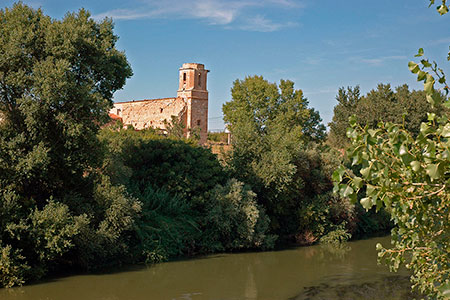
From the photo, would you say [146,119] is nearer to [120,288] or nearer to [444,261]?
[120,288]

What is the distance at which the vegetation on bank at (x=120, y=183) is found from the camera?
50.5 feet

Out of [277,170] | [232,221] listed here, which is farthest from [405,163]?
[277,170]

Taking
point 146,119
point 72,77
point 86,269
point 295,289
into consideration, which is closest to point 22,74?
point 72,77

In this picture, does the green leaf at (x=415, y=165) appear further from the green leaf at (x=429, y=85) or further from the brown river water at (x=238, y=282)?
the brown river water at (x=238, y=282)

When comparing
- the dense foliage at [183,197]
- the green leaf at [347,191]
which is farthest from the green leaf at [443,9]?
the dense foliage at [183,197]

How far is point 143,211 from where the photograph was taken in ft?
68.0

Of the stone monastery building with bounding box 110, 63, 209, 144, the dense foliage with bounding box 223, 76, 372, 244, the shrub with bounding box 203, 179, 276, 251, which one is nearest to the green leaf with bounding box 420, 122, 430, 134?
the shrub with bounding box 203, 179, 276, 251

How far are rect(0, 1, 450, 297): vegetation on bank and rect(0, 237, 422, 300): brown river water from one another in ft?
3.22

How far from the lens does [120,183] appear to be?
2045cm

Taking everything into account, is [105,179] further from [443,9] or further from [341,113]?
[341,113]

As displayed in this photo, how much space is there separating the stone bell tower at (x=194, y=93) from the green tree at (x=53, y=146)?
26615mm

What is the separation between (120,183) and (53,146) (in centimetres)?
407

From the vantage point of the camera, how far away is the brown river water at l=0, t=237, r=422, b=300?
15.6 meters

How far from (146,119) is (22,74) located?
1262 inches
